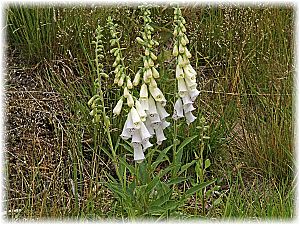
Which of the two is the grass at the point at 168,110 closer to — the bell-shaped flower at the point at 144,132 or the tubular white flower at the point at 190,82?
the bell-shaped flower at the point at 144,132

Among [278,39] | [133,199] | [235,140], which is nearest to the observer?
[133,199]

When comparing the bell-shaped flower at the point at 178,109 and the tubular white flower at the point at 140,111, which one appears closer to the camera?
the tubular white flower at the point at 140,111

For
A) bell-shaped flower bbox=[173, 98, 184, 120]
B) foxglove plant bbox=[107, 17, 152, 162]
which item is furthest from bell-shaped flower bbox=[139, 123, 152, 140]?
bell-shaped flower bbox=[173, 98, 184, 120]

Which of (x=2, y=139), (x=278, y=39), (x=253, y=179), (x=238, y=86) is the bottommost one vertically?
(x=253, y=179)

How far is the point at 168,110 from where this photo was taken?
432 centimetres

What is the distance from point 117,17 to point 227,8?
0.87 m

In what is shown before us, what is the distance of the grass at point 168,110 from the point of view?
390 cm

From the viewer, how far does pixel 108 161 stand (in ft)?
14.1

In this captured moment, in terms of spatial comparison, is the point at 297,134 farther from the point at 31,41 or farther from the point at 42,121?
the point at 31,41

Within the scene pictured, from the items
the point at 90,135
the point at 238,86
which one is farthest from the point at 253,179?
the point at 90,135

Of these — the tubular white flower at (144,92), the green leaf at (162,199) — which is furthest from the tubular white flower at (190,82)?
the green leaf at (162,199)

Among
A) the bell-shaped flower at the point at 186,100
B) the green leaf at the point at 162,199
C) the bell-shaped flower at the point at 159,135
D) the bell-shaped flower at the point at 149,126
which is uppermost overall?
the bell-shaped flower at the point at 186,100

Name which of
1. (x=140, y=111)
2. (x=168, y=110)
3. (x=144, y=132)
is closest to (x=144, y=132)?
Result: (x=144, y=132)

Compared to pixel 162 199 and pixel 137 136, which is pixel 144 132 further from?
pixel 162 199
